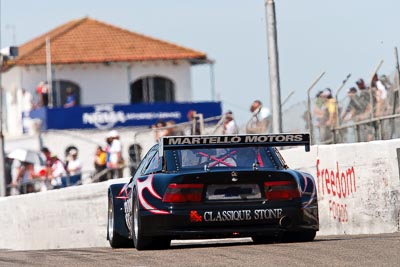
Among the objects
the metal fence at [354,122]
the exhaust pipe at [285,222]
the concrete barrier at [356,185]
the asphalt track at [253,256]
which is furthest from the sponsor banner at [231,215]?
the metal fence at [354,122]

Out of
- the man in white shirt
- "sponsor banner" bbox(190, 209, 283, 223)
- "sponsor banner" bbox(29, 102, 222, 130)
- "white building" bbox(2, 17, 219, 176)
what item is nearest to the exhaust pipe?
"sponsor banner" bbox(190, 209, 283, 223)

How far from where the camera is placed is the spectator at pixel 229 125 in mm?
24047

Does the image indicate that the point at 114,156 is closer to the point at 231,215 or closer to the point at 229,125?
the point at 229,125

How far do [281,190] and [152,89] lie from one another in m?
44.7

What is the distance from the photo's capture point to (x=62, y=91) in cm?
5653

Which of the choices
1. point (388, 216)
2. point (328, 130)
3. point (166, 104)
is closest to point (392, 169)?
point (388, 216)

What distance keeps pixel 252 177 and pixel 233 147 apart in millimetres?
589

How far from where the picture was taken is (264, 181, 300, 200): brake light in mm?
13328

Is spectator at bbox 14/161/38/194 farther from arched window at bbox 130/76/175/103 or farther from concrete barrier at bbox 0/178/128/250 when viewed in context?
arched window at bbox 130/76/175/103

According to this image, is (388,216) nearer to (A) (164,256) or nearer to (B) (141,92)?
(A) (164,256)

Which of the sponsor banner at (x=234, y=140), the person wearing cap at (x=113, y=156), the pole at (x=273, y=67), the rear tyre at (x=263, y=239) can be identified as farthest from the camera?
the person wearing cap at (x=113, y=156)

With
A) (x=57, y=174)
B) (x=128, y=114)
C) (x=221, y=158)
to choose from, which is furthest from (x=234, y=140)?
(x=128, y=114)

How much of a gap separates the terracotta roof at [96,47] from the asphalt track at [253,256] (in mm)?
43403

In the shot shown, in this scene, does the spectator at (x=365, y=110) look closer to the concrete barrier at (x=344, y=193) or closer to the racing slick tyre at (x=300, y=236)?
the concrete barrier at (x=344, y=193)
